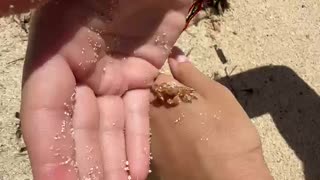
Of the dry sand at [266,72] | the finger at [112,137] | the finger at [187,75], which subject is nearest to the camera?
the finger at [112,137]

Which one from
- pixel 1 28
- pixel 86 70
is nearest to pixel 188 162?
pixel 86 70

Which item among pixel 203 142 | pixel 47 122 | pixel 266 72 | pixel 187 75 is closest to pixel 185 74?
pixel 187 75

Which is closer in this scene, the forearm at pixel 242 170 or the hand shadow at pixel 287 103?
the forearm at pixel 242 170

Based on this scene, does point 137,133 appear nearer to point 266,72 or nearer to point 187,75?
point 187,75

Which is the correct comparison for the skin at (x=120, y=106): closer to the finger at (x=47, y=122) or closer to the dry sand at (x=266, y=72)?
the finger at (x=47, y=122)

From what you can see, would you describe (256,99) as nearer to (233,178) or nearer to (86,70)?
(233,178)

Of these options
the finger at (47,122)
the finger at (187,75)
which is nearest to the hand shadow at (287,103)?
the finger at (187,75)

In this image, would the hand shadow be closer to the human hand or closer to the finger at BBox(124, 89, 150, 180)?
the human hand

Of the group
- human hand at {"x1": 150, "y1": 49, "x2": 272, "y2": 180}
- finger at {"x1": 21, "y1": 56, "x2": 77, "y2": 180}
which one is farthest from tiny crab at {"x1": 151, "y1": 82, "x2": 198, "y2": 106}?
finger at {"x1": 21, "y1": 56, "x2": 77, "y2": 180}
